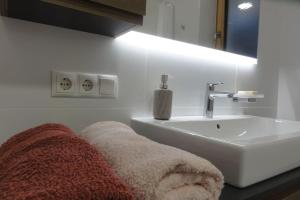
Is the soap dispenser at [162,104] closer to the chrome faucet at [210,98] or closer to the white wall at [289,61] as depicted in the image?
the chrome faucet at [210,98]

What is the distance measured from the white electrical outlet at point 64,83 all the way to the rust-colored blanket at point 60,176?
333 millimetres

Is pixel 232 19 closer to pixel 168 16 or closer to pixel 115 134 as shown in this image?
pixel 168 16

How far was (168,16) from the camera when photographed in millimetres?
904

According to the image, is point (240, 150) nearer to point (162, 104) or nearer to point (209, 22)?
point (162, 104)

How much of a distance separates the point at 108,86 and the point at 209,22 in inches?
23.1

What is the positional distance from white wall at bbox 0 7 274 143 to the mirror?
0.09m

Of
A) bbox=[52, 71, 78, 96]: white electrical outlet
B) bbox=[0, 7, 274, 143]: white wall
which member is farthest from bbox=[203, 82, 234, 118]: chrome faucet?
bbox=[52, 71, 78, 96]: white electrical outlet

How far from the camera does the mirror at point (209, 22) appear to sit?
88 cm

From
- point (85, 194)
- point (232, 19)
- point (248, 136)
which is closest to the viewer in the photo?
point (85, 194)

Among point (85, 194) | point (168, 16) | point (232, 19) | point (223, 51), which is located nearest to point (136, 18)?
point (168, 16)

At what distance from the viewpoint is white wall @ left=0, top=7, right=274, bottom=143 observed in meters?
0.61

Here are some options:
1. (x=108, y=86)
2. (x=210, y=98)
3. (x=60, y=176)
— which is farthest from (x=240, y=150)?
(x=210, y=98)

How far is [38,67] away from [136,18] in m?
0.30

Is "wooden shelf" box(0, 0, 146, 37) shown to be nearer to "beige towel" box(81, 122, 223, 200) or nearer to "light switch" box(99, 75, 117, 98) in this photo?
"light switch" box(99, 75, 117, 98)
